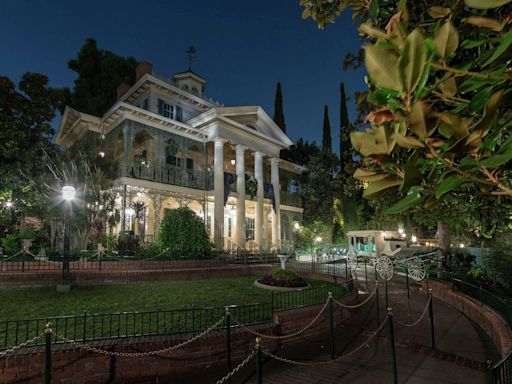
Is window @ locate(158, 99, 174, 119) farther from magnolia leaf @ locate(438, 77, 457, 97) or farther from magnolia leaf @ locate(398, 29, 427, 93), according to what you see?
magnolia leaf @ locate(398, 29, 427, 93)

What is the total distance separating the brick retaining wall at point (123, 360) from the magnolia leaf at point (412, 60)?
634 centimetres

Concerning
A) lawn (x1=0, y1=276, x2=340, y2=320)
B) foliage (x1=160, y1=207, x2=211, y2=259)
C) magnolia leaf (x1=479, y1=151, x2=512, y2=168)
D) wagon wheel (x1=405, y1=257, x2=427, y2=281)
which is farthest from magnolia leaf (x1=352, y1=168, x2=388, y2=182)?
foliage (x1=160, y1=207, x2=211, y2=259)

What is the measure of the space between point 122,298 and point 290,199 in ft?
77.1

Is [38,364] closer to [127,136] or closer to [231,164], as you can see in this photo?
[127,136]

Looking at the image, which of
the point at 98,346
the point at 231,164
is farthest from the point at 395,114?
the point at 231,164

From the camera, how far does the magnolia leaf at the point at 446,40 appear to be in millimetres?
1196

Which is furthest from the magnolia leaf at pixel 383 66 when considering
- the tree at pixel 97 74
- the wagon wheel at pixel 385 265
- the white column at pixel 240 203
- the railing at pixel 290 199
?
the tree at pixel 97 74

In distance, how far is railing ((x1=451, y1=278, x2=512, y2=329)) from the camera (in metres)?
7.21

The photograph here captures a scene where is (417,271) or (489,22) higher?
(489,22)

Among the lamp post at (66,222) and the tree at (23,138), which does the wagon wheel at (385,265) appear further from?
the tree at (23,138)

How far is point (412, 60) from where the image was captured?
3.78 ft

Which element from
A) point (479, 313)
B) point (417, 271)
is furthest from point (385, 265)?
point (479, 313)

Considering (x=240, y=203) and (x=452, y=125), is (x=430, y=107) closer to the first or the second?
(x=452, y=125)

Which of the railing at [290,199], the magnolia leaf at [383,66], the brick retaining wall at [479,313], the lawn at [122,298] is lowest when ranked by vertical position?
the brick retaining wall at [479,313]
